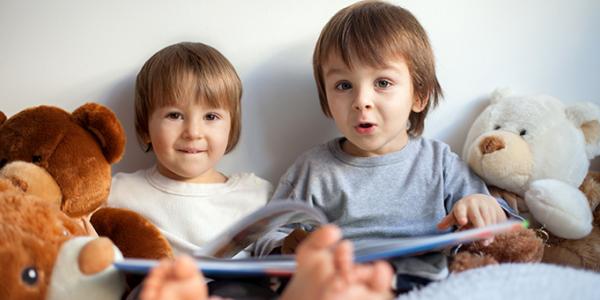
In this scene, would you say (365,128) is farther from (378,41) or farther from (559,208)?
(559,208)

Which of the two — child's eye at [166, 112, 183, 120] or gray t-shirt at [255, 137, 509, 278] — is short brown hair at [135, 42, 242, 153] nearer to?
child's eye at [166, 112, 183, 120]

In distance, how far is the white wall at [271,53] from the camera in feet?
3.62

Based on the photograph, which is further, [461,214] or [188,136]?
[188,136]

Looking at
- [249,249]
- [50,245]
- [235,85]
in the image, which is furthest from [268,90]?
[50,245]

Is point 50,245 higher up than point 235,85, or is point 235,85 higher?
point 235,85

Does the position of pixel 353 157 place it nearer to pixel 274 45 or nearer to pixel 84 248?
pixel 274 45

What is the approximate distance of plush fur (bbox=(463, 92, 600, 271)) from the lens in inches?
38.8

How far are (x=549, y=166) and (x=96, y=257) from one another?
87cm

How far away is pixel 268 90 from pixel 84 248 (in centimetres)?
63

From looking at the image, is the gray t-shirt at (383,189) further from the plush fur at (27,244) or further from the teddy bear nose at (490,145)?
the plush fur at (27,244)

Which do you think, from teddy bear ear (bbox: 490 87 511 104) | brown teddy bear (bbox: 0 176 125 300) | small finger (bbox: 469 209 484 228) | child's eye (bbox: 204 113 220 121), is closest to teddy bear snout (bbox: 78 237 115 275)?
brown teddy bear (bbox: 0 176 125 300)

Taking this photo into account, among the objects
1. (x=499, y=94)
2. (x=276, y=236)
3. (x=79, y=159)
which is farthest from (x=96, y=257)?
(x=499, y=94)

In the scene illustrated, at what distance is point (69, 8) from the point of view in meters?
1.10

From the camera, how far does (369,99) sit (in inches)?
38.4
